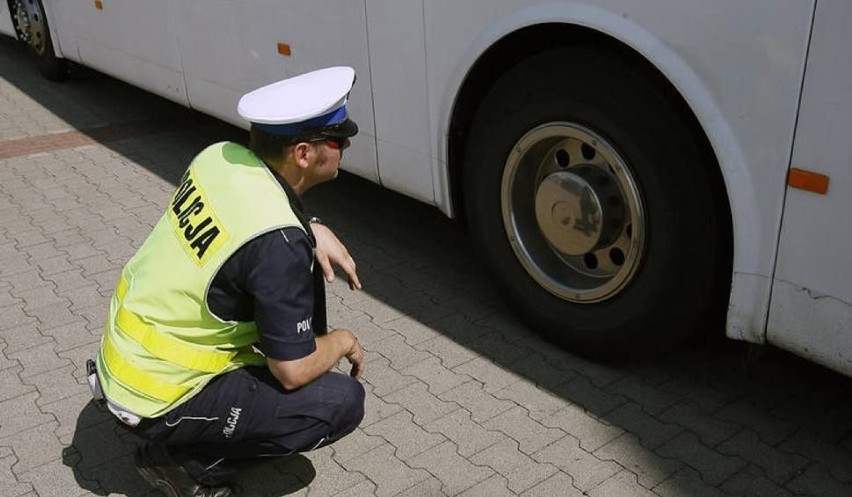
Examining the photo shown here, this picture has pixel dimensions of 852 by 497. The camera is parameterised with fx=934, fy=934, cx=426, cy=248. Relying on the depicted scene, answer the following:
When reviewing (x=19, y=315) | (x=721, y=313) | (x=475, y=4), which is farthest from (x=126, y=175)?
(x=721, y=313)

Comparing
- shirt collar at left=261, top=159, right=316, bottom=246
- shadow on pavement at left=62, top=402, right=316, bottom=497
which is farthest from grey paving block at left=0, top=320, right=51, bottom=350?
shirt collar at left=261, top=159, right=316, bottom=246

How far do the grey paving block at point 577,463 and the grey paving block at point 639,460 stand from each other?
0.12ft

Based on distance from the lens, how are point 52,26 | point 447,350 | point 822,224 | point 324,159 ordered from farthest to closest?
point 52,26, point 447,350, point 324,159, point 822,224

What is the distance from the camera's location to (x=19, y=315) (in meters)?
4.00

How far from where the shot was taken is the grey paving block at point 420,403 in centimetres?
320

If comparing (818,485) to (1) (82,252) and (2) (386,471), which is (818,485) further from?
(1) (82,252)

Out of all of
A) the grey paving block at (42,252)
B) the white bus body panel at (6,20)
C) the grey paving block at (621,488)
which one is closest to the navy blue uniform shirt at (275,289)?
the grey paving block at (621,488)

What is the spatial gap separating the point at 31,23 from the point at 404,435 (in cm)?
611

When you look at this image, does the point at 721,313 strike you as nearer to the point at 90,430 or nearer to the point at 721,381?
the point at 721,381

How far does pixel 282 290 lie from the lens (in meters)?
2.38

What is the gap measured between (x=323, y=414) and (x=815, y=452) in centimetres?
154

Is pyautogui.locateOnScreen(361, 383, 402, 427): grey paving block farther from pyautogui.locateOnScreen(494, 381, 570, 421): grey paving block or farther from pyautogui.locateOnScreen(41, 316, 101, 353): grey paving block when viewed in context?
pyautogui.locateOnScreen(41, 316, 101, 353): grey paving block

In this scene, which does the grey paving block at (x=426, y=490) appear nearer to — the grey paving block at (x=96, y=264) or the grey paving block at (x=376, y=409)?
the grey paving block at (x=376, y=409)

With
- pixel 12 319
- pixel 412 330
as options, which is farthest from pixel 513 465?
pixel 12 319
